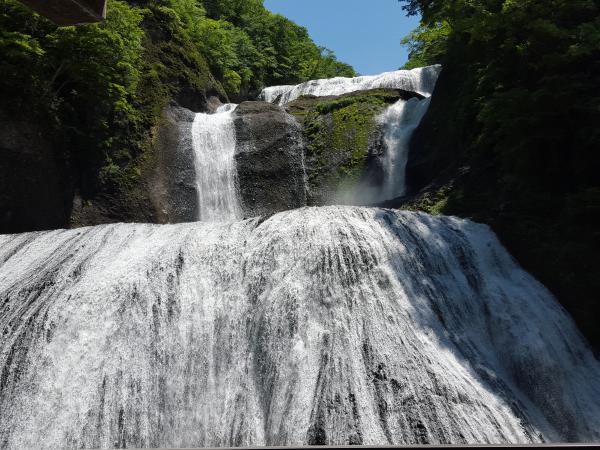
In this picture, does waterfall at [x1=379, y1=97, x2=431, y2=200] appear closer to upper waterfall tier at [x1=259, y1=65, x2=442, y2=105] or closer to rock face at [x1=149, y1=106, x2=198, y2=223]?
upper waterfall tier at [x1=259, y1=65, x2=442, y2=105]

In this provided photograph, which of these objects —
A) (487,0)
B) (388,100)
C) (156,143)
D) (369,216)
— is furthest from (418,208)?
(156,143)

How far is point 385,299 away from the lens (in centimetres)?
787

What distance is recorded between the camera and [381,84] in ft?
71.0

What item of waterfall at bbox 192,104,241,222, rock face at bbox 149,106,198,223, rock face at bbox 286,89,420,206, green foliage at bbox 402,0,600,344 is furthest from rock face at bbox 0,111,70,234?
green foliage at bbox 402,0,600,344

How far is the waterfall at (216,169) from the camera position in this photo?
1541cm

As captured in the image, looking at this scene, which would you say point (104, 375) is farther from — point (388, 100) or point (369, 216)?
point (388, 100)

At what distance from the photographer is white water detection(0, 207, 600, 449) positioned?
6516 millimetres

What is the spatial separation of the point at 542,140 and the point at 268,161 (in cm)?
783

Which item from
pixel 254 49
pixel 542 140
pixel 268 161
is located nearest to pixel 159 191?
pixel 268 161

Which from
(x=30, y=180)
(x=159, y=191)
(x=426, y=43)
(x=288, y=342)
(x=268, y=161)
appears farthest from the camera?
(x=426, y=43)

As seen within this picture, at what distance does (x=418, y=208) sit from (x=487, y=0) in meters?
4.47

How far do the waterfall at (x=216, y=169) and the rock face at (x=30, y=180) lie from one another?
370 cm

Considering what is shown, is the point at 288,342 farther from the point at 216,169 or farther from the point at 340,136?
the point at 340,136

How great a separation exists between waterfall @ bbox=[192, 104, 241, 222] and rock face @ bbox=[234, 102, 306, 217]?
238 millimetres
